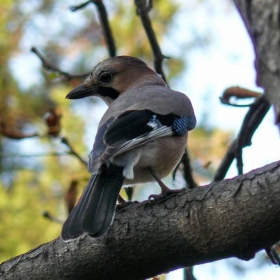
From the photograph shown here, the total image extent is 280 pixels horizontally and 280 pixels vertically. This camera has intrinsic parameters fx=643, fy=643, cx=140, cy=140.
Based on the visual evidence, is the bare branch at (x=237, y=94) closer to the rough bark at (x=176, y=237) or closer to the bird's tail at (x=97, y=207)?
the bird's tail at (x=97, y=207)

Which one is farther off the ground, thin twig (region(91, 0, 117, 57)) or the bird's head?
thin twig (region(91, 0, 117, 57))

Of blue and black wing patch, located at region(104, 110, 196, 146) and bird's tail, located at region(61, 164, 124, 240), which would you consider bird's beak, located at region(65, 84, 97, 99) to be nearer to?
blue and black wing patch, located at region(104, 110, 196, 146)

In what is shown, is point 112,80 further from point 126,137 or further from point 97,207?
point 97,207

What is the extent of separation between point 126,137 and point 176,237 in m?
1.05

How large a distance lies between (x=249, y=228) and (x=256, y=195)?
15cm

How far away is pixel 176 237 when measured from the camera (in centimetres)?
302

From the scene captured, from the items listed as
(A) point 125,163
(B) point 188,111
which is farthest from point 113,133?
(B) point 188,111

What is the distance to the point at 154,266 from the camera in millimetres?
3078

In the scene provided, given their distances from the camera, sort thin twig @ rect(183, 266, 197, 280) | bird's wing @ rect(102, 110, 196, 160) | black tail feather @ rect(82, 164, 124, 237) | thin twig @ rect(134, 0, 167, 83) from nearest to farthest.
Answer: black tail feather @ rect(82, 164, 124, 237) → bird's wing @ rect(102, 110, 196, 160) → thin twig @ rect(183, 266, 197, 280) → thin twig @ rect(134, 0, 167, 83)

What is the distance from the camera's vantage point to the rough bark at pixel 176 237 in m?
2.79

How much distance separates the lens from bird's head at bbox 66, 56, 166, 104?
5297 mm

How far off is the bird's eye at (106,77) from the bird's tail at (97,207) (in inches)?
64.4

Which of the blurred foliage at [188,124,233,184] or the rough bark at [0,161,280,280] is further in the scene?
the blurred foliage at [188,124,233,184]

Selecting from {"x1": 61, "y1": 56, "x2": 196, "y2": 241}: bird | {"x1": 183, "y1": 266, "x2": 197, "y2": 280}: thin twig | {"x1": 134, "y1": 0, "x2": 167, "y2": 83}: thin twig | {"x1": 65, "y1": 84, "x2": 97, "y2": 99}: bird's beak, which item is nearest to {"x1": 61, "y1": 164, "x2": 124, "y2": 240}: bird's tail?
{"x1": 61, "y1": 56, "x2": 196, "y2": 241}: bird
